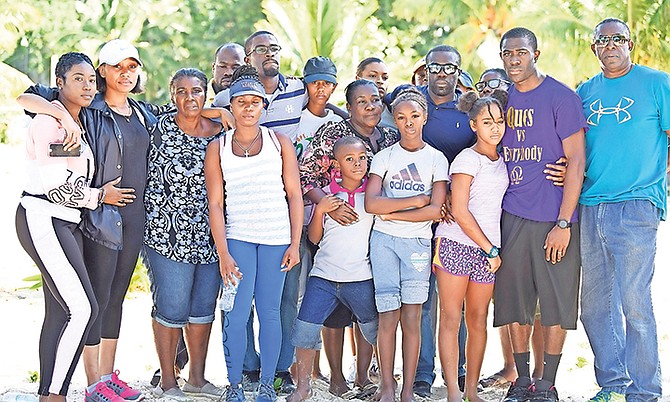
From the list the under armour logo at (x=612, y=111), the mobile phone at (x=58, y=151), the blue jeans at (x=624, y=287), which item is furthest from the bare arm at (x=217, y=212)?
the under armour logo at (x=612, y=111)

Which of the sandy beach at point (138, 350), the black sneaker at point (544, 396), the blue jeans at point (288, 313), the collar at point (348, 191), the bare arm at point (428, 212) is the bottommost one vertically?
the sandy beach at point (138, 350)

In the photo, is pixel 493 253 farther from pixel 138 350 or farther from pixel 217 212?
pixel 138 350

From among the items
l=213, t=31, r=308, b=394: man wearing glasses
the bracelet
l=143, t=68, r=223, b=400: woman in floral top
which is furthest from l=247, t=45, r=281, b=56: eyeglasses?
the bracelet

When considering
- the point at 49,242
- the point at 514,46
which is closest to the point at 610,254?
the point at 514,46

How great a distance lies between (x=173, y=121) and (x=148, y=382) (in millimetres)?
1946

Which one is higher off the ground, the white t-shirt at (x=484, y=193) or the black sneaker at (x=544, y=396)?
the white t-shirt at (x=484, y=193)

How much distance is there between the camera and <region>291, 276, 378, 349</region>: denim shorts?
5.45 metres

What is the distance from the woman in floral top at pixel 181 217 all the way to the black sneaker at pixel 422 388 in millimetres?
1435

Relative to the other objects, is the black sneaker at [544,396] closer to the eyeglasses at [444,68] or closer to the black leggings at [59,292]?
the eyeglasses at [444,68]

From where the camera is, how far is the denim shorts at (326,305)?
5.45 meters

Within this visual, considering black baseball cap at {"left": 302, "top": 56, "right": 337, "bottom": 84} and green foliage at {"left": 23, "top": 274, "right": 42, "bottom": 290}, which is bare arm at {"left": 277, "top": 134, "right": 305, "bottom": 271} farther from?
green foliage at {"left": 23, "top": 274, "right": 42, "bottom": 290}

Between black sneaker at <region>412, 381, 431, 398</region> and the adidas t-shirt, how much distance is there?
3.51ft

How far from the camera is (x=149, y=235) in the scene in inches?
218

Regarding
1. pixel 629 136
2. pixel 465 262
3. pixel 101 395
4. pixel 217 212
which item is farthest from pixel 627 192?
pixel 101 395
